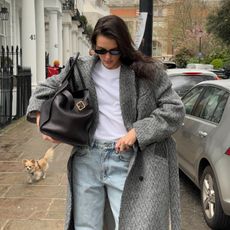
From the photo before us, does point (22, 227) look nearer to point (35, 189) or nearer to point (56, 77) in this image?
point (35, 189)

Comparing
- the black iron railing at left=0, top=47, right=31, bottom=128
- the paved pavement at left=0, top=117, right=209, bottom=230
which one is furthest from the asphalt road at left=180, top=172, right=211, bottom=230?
the black iron railing at left=0, top=47, right=31, bottom=128

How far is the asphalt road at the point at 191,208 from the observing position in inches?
203

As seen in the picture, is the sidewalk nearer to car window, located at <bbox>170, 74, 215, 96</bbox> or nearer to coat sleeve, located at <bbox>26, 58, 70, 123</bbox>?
coat sleeve, located at <bbox>26, 58, 70, 123</bbox>

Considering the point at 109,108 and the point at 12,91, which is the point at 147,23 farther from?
the point at 12,91

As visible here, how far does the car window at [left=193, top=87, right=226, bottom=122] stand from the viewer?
5594 mm

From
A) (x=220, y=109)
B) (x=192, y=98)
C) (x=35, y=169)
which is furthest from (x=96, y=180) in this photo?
(x=192, y=98)

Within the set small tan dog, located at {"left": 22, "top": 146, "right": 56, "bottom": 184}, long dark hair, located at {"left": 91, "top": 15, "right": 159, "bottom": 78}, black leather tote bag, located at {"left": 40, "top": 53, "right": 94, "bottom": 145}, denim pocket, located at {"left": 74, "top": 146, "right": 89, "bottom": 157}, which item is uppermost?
long dark hair, located at {"left": 91, "top": 15, "right": 159, "bottom": 78}

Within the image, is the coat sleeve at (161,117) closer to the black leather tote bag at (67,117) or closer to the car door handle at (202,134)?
the black leather tote bag at (67,117)

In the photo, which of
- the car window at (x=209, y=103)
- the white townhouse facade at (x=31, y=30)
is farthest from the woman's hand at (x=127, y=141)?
the white townhouse facade at (x=31, y=30)

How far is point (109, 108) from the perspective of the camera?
2768mm

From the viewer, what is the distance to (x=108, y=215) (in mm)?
2980

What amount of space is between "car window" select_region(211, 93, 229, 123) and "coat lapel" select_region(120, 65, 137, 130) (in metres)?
2.63

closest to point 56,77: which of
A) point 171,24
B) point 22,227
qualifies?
point 22,227

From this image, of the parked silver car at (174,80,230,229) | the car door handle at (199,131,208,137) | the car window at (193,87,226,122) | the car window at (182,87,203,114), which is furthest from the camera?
the car window at (182,87,203,114)
